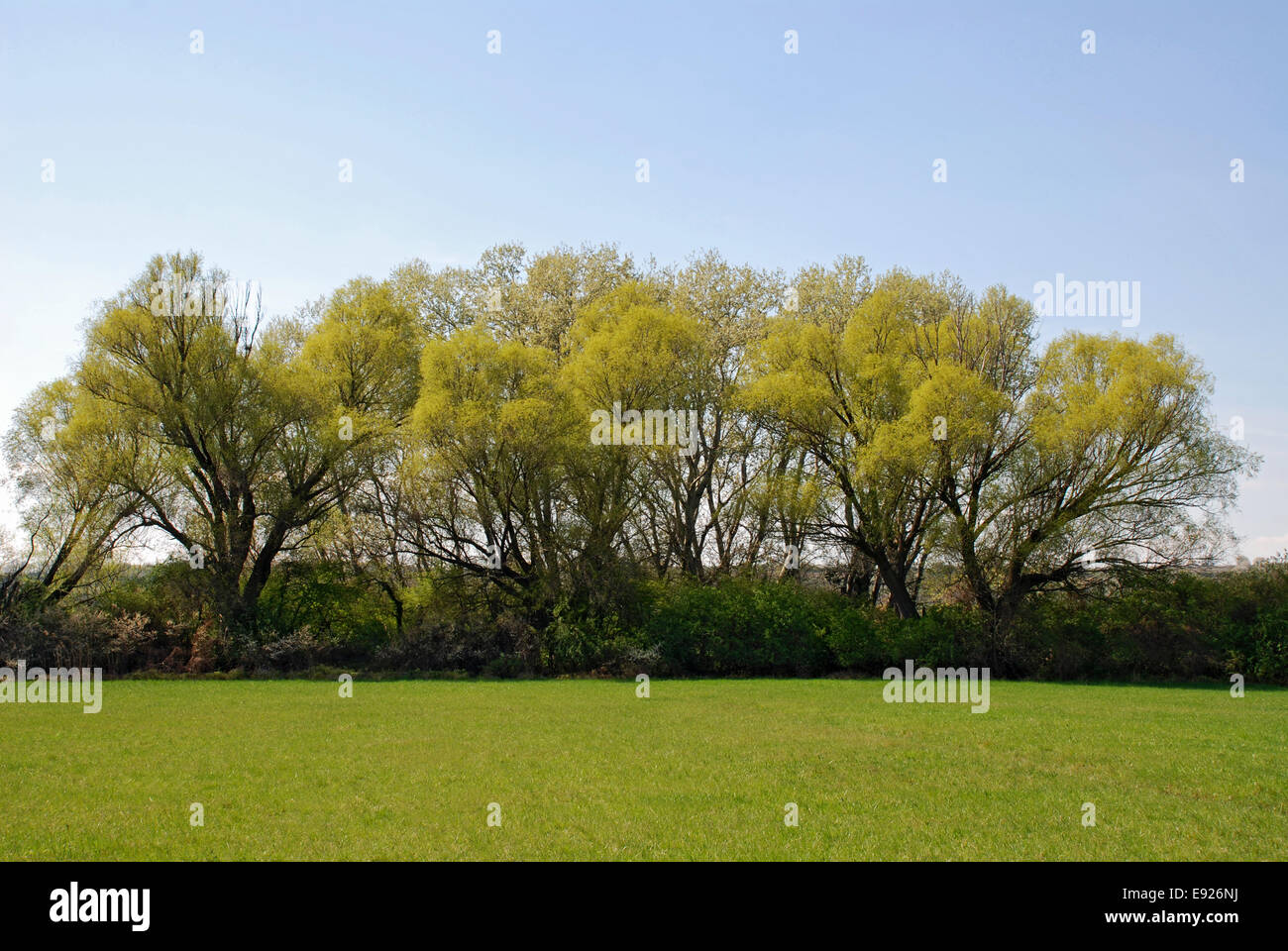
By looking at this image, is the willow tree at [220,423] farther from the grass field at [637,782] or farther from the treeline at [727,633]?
the grass field at [637,782]

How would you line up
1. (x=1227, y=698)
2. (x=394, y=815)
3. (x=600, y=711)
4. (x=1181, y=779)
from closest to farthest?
1. (x=394, y=815)
2. (x=1181, y=779)
3. (x=600, y=711)
4. (x=1227, y=698)

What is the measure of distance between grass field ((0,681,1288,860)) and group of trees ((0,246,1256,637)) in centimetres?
1424

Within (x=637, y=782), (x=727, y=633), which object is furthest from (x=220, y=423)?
(x=637, y=782)

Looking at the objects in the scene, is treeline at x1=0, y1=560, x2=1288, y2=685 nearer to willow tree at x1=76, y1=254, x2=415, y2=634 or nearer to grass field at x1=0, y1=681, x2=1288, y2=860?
willow tree at x1=76, y1=254, x2=415, y2=634

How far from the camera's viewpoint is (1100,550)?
37969 mm

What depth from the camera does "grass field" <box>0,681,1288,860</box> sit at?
10.5 meters

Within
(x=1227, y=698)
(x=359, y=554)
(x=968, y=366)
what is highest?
(x=968, y=366)

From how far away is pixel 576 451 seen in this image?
38.5 m

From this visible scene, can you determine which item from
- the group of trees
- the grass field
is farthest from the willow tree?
the grass field

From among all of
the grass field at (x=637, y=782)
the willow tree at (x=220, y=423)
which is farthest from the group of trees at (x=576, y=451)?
the grass field at (x=637, y=782)
